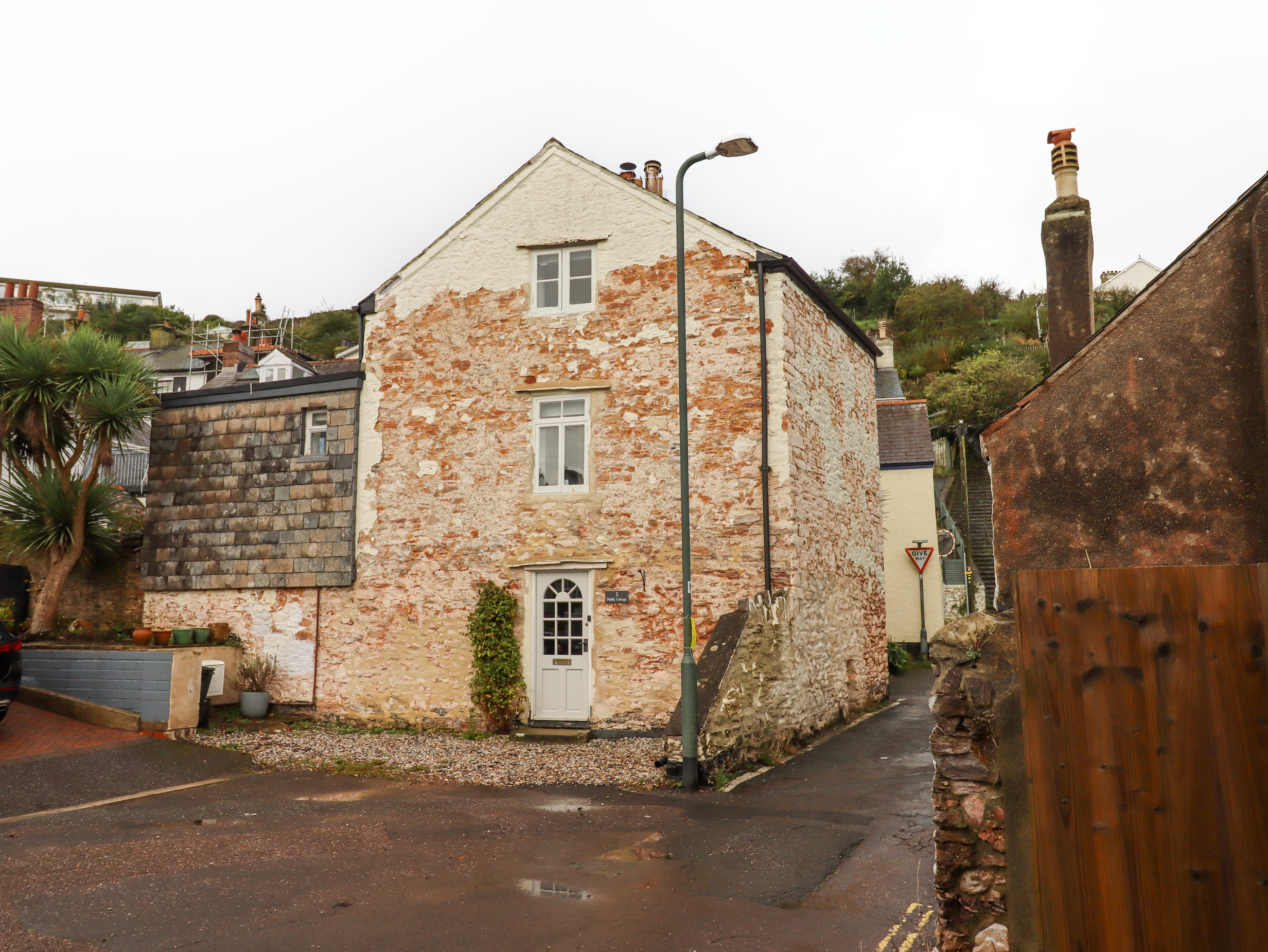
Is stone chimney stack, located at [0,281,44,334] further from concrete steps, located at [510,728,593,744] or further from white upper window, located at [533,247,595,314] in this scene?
concrete steps, located at [510,728,593,744]

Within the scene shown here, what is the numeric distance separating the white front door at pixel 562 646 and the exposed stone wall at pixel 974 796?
30.1 feet

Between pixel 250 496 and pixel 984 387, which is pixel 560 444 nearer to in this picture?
pixel 250 496

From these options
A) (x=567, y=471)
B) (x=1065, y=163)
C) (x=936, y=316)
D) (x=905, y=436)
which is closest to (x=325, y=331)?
(x=936, y=316)

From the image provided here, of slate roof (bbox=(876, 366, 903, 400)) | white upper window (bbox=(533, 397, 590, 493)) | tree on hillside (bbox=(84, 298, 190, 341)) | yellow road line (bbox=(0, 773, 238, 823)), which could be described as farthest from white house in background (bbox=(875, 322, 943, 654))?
tree on hillside (bbox=(84, 298, 190, 341))

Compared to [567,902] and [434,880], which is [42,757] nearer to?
[434,880]

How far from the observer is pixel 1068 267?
819 centimetres

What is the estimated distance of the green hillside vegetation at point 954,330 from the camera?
37.1 meters

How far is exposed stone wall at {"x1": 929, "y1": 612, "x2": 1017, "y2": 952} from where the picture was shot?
448cm

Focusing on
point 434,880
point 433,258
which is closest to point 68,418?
point 433,258

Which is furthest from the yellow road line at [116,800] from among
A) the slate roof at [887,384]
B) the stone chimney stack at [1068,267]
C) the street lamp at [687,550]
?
the slate roof at [887,384]

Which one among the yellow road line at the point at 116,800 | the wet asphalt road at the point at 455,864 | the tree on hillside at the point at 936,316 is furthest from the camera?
the tree on hillside at the point at 936,316

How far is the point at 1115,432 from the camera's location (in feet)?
17.5

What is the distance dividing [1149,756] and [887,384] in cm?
3029

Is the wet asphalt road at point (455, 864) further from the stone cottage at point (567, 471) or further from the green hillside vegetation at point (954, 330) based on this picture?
the green hillside vegetation at point (954, 330)
